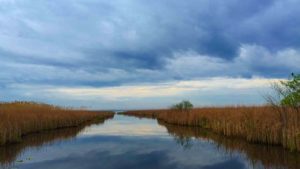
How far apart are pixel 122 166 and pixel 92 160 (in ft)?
6.47

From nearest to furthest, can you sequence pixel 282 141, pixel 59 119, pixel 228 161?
1. pixel 228 161
2. pixel 282 141
3. pixel 59 119

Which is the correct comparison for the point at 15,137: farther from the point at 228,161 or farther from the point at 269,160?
the point at 269,160

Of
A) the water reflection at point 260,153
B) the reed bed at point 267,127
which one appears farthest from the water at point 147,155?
the reed bed at point 267,127

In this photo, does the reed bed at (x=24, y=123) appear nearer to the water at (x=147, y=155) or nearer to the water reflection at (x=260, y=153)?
the water at (x=147, y=155)

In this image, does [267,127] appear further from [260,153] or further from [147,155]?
[147,155]

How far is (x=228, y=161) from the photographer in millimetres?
13750

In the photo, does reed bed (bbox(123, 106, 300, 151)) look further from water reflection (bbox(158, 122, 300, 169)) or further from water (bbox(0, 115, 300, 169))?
water (bbox(0, 115, 300, 169))

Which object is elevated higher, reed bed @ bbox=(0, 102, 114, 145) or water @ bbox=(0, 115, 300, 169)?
reed bed @ bbox=(0, 102, 114, 145)

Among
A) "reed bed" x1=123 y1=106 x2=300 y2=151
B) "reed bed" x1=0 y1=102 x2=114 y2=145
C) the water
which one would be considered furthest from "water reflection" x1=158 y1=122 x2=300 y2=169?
"reed bed" x1=0 y1=102 x2=114 y2=145

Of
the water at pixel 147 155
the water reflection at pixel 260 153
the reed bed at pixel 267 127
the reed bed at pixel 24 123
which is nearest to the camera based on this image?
the water reflection at pixel 260 153

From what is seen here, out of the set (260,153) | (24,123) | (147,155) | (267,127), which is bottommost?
(147,155)

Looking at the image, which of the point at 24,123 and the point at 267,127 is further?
the point at 24,123

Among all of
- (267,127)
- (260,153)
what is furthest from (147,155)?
(267,127)

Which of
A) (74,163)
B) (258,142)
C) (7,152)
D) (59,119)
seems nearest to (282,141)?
(258,142)
